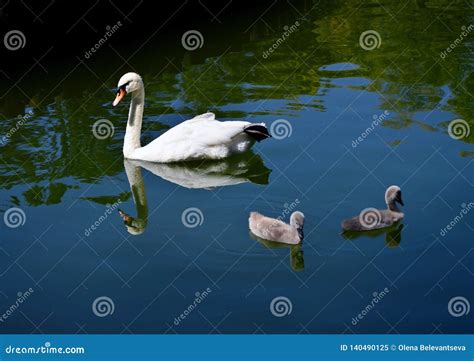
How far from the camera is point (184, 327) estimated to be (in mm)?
7629

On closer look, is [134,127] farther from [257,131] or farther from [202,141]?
[257,131]

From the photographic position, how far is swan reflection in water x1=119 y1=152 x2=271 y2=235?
1026 centimetres

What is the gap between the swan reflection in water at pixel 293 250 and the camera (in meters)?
8.40

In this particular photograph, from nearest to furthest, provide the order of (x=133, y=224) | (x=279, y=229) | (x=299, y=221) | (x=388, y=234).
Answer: (x=299, y=221) → (x=279, y=229) → (x=388, y=234) → (x=133, y=224)

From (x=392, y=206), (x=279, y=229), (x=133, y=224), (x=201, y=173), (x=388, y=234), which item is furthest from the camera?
(x=201, y=173)

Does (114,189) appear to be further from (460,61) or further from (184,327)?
(460,61)

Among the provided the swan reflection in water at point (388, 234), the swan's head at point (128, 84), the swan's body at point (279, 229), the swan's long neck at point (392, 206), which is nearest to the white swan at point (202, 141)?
the swan's head at point (128, 84)

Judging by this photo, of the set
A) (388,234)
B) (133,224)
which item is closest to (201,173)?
(133,224)

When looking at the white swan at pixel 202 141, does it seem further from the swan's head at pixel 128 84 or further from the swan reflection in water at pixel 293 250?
the swan reflection in water at pixel 293 250

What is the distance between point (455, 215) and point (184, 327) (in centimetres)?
A: 307

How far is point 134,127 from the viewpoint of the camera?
11.1 metres

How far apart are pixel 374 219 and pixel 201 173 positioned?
2332mm

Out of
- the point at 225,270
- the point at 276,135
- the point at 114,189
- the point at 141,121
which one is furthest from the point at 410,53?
the point at 225,270

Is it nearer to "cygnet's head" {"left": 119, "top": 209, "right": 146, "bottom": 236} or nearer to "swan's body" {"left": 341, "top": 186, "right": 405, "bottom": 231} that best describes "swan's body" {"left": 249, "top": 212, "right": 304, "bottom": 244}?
"swan's body" {"left": 341, "top": 186, "right": 405, "bottom": 231}
